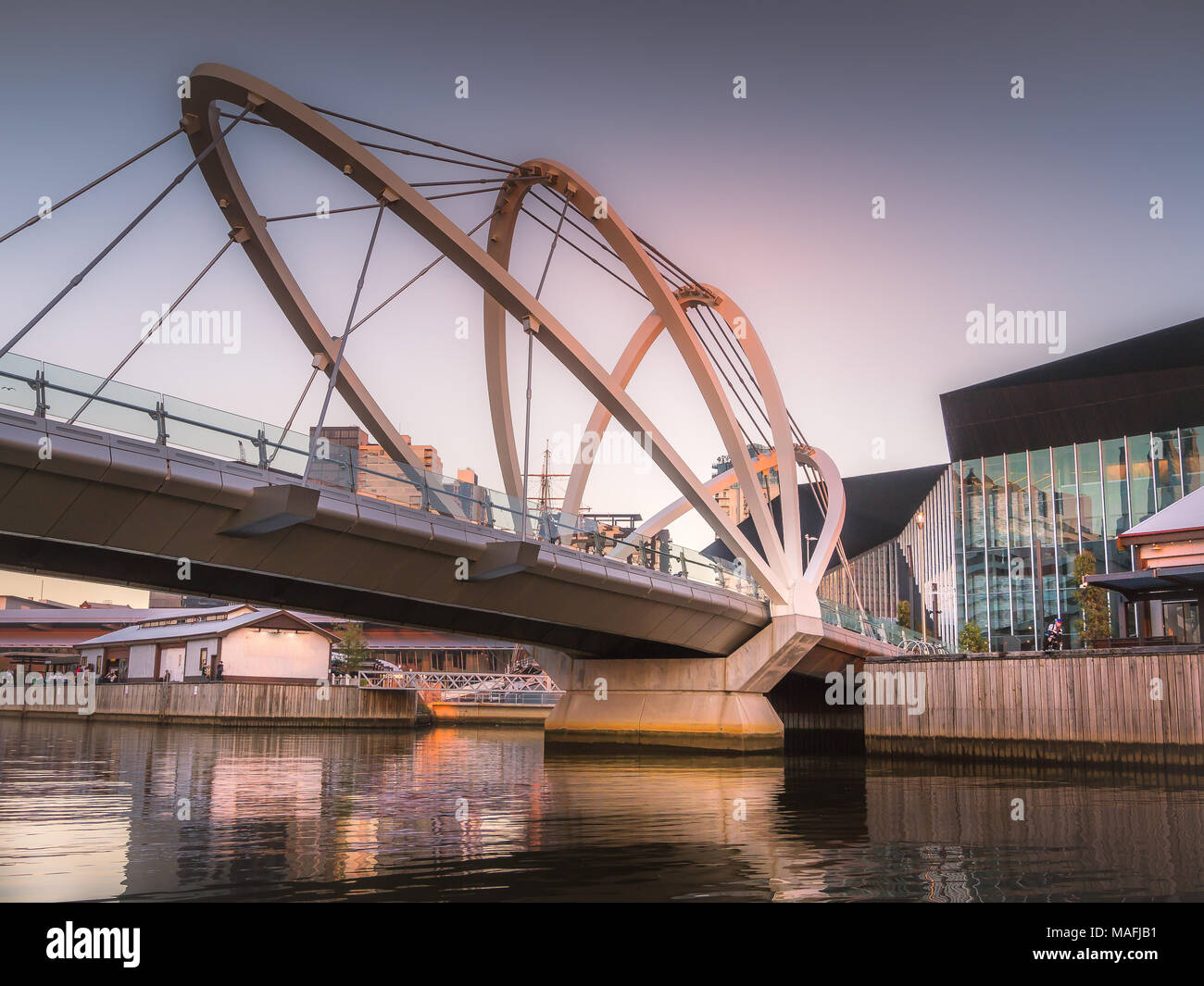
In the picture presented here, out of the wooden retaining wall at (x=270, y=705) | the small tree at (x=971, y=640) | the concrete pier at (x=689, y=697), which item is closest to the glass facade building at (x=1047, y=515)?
the small tree at (x=971, y=640)

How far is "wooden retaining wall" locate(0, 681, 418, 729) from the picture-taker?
53031mm

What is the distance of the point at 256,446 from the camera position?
23359mm

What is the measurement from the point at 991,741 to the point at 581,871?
22062 millimetres

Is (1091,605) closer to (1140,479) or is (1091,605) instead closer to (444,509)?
(1140,479)

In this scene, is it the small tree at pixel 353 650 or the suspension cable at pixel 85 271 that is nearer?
the suspension cable at pixel 85 271

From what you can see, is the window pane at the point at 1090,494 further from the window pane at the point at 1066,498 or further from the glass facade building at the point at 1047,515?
the window pane at the point at 1066,498

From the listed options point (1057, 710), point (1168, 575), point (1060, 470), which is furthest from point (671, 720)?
point (1060, 470)

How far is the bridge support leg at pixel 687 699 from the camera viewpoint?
129 feet

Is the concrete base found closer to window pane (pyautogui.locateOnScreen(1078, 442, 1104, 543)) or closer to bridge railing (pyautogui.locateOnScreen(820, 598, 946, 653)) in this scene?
bridge railing (pyautogui.locateOnScreen(820, 598, 946, 653))

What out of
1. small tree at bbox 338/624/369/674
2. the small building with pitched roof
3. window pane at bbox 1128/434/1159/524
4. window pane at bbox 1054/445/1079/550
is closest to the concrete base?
the small building with pitched roof

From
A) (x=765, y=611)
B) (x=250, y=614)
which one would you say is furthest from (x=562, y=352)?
(x=250, y=614)

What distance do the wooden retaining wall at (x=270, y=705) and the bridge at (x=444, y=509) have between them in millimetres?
14956

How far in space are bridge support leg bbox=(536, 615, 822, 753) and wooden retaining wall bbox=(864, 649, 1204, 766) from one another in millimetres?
6254
